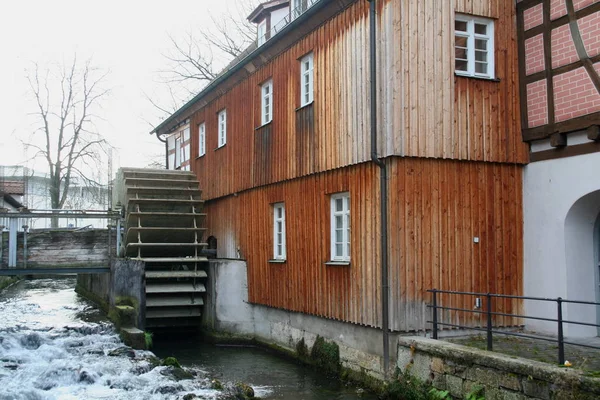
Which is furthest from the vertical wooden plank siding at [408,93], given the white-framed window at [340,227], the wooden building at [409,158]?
the white-framed window at [340,227]

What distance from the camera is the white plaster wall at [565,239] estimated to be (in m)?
9.72

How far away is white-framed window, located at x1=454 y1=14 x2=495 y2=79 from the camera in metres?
10.4

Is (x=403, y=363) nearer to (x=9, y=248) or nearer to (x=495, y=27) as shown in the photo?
(x=495, y=27)

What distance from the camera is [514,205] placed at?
413 inches

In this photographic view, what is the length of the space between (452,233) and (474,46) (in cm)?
292

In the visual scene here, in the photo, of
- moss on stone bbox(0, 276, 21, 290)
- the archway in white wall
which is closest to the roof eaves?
the archway in white wall

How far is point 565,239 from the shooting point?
9836 millimetres

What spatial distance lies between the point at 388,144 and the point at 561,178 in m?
2.62

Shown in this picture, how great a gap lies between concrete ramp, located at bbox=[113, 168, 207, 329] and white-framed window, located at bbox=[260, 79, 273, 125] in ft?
12.4

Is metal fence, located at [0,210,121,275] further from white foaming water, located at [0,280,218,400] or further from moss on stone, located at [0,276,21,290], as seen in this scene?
moss on stone, located at [0,276,21,290]

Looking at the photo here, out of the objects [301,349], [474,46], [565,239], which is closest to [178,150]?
[301,349]

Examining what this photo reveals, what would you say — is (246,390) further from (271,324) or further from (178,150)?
(178,150)

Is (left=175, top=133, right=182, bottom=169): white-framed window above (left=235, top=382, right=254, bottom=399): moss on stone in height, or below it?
above

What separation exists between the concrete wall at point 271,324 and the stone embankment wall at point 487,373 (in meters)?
0.71
